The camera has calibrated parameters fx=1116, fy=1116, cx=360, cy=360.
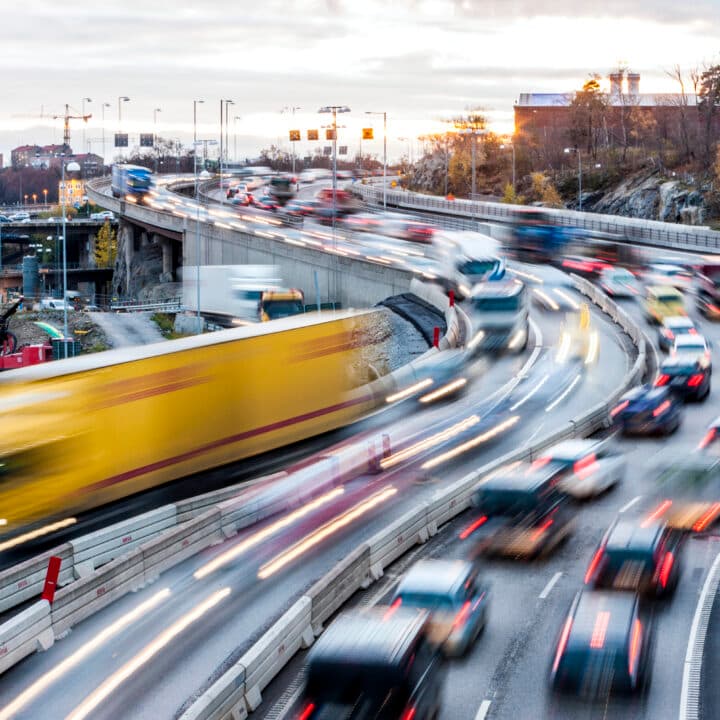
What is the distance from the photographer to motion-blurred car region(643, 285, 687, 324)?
50.8 m

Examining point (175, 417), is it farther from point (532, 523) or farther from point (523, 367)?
point (523, 367)

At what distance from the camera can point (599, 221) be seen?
8975 centimetres

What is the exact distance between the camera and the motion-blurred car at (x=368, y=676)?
15.5 m

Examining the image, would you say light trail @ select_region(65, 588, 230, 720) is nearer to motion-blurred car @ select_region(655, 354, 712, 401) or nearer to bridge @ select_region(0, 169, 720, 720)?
bridge @ select_region(0, 169, 720, 720)

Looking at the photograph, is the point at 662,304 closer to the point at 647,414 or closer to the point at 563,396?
the point at 563,396

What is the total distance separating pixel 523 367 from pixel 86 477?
24.8 m

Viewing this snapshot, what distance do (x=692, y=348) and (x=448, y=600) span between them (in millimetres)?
25559

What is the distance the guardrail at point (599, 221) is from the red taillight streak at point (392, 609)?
199ft

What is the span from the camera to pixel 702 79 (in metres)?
128

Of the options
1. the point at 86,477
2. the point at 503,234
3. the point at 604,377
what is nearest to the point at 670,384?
the point at 604,377

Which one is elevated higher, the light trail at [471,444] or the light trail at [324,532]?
the light trail at [471,444]

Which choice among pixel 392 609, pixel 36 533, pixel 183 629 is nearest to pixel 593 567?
pixel 392 609

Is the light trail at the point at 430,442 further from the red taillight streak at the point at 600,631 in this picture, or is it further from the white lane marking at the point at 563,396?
the red taillight streak at the point at 600,631

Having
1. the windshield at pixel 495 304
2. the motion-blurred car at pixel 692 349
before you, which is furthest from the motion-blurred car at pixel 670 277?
the motion-blurred car at pixel 692 349
